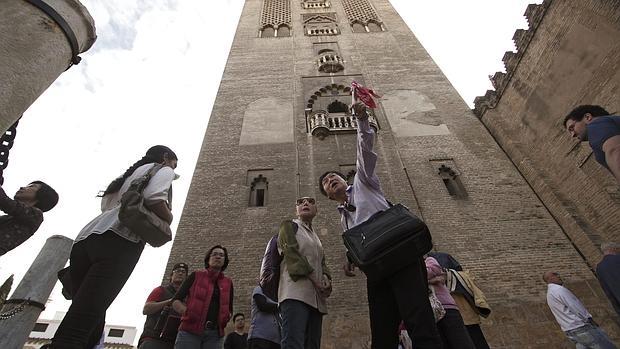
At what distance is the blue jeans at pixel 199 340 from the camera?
129 inches

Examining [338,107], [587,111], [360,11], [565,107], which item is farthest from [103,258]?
[360,11]

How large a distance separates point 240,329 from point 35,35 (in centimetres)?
431

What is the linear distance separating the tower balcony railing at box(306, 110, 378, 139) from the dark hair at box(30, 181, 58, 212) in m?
8.56

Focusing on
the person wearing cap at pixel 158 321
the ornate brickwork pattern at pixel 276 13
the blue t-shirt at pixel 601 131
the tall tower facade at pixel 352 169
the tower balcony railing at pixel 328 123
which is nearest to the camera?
the blue t-shirt at pixel 601 131

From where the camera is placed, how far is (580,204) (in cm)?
852

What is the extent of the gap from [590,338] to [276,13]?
20.2 m

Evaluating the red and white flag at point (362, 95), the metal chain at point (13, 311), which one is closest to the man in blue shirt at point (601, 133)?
the red and white flag at point (362, 95)

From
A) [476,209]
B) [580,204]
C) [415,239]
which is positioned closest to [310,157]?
[476,209]

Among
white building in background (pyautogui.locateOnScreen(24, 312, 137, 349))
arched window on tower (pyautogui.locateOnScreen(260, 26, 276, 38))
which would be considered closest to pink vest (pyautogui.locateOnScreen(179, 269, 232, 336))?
arched window on tower (pyautogui.locateOnScreen(260, 26, 276, 38))

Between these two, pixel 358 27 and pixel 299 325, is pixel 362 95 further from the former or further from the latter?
pixel 358 27

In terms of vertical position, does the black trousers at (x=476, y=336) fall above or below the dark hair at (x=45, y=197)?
below

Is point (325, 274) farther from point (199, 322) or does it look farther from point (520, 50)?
point (520, 50)

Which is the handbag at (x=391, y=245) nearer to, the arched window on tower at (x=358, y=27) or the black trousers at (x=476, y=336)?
the black trousers at (x=476, y=336)

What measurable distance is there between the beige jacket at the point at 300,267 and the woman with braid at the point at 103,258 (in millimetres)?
981
